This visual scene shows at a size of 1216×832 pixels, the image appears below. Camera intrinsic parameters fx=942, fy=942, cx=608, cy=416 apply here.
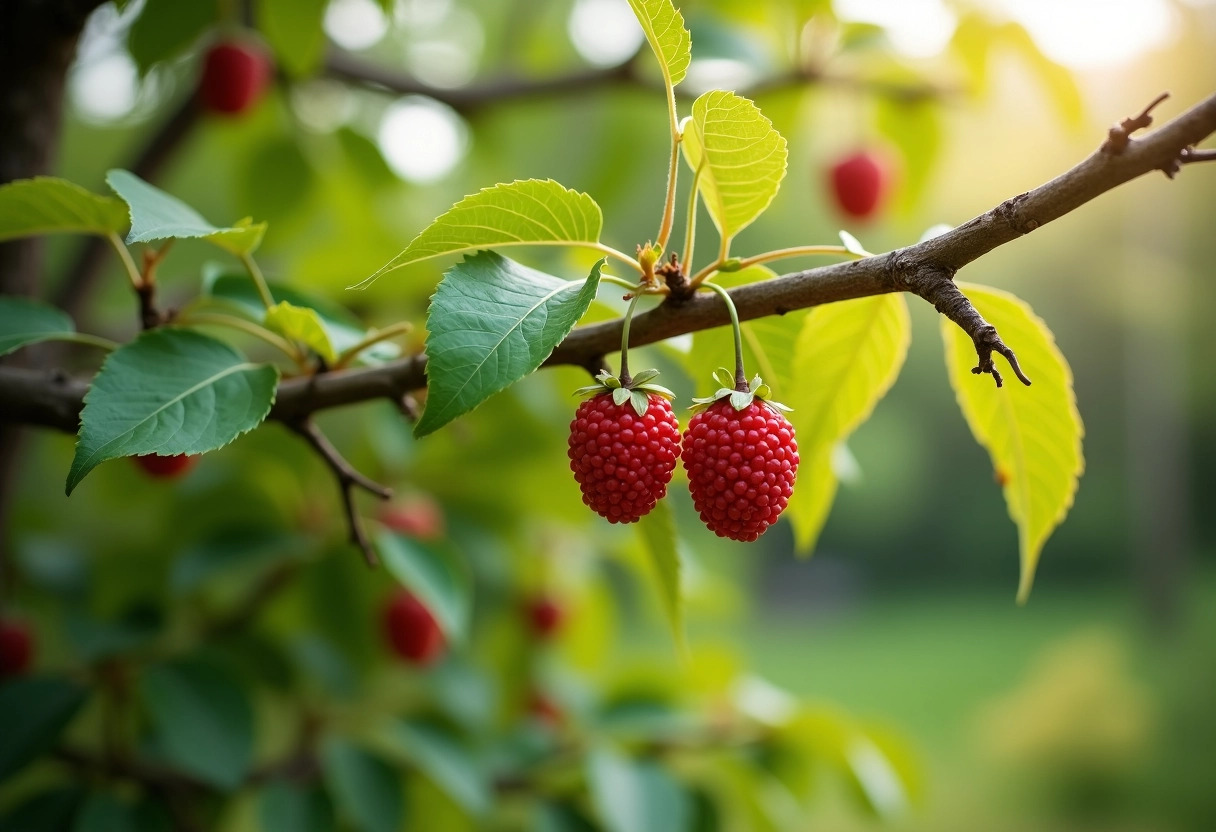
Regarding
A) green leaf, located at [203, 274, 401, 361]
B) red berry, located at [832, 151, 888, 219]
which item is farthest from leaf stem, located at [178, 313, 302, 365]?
red berry, located at [832, 151, 888, 219]

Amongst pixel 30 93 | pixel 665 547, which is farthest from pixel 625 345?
pixel 30 93

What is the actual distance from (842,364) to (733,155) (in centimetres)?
12

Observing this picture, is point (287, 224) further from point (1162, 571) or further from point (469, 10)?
point (1162, 571)

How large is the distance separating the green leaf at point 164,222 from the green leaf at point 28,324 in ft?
0.30

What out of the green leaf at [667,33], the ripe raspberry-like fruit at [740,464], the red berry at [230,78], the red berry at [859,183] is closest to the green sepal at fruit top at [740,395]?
the ripe raspberry-like fruit at [740,464]

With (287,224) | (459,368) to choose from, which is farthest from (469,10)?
(459,368)

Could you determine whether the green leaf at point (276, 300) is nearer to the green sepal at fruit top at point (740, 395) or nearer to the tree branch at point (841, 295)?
the tree branch at point (841, 295)

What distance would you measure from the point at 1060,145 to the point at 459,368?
192cm

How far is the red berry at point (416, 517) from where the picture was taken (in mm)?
859

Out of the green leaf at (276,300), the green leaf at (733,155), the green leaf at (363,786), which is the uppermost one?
the green leaf at (733,155)

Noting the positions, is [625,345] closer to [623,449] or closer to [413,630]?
[623,449]

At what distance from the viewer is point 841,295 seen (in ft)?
1.11

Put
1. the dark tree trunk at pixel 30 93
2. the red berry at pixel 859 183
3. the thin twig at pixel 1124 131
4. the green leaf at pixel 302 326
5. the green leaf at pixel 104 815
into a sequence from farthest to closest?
the red berry at pixel 859 183
the green leaf at pixel 104 815
the dark tree trunk at pixel 30 93
the green leaf at pixel 302 326
the thin twig at pixel 1124 131

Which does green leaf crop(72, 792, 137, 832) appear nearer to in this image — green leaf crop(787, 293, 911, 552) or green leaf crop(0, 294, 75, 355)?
green leaf crop(0, 294, 75, 355)
